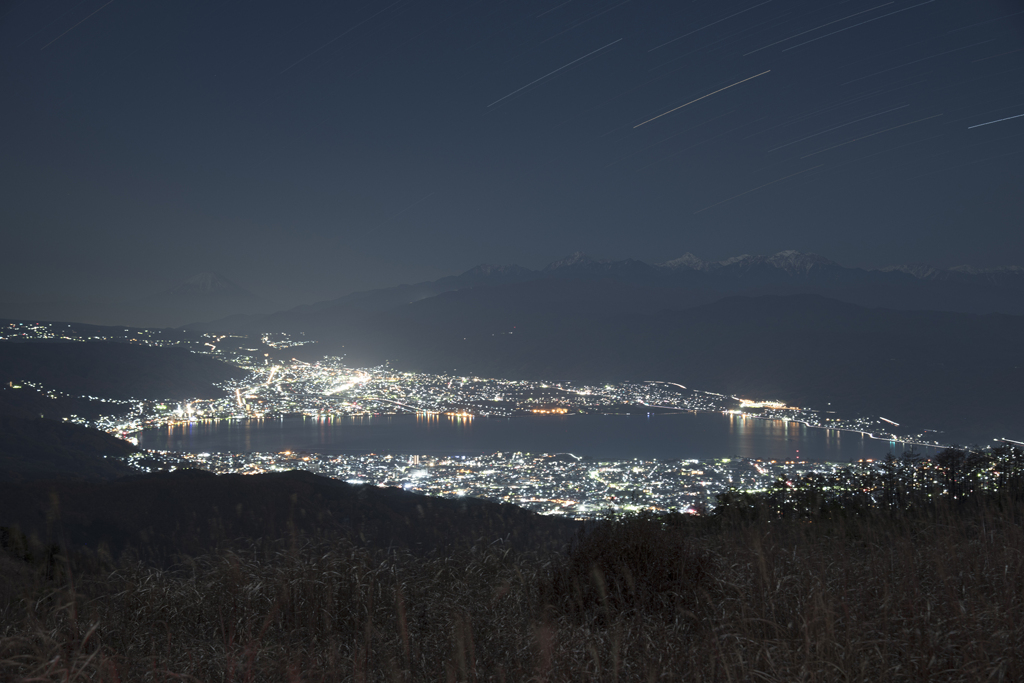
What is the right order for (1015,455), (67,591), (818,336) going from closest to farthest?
(67,591)
(1015,455)
(818,336)

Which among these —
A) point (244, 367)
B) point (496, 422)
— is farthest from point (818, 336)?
point (244, 367)

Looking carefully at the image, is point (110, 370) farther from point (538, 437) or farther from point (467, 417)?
point (538, 437)

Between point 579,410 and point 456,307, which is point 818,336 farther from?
point 456,307

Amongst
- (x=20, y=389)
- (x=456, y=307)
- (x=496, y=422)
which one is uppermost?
(x=456, y=307)

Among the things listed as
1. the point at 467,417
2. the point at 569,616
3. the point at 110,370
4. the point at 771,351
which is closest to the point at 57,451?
the point at 467,417

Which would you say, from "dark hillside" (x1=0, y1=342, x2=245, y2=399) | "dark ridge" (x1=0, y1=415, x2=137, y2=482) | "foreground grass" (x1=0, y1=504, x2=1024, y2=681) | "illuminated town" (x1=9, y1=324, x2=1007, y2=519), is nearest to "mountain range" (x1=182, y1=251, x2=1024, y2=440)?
"illuminated town" (x1=9, y1=324, x2=1007, y2=519)

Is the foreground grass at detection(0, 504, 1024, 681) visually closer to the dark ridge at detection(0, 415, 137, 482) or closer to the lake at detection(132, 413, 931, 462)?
the dark ridge at detection(0, 415, 137, 482)

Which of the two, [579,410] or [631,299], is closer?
[579,410]
